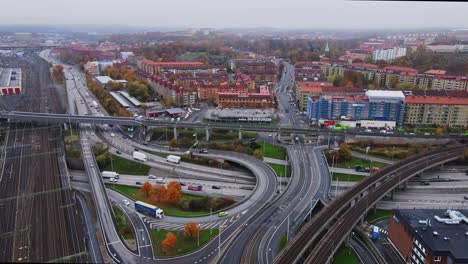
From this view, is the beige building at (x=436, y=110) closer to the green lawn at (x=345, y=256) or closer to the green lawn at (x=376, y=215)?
the green lawn at (x=376, y=215)

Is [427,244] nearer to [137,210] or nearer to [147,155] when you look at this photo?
[137,210]

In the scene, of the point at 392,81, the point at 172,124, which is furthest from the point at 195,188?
the point at 392,81

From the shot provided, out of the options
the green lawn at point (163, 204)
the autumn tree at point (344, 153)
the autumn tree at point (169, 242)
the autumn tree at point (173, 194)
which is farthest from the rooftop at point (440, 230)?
the autumn tree at point (173, 194)

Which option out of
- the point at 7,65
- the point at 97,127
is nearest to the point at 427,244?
the point at 97,127

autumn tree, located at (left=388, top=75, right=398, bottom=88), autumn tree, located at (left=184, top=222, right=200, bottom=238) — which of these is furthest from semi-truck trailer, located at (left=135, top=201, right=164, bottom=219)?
autumn tree, located at (left=388, top=75, right=398, bottom=88)

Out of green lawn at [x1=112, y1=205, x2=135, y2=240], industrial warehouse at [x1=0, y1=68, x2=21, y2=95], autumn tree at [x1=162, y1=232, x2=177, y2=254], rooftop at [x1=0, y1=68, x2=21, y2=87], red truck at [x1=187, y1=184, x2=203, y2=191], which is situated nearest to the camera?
autumn tree at [x1=162, y1=232, x2=177, y2=254]

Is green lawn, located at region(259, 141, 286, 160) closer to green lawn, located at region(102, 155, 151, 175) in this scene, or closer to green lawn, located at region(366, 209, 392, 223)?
green lawn, located at region(366, 209, 392, 223)

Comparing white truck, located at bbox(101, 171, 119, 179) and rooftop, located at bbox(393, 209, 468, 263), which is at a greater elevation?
rooftop, located at bbox(393, 209, 468, 263)
